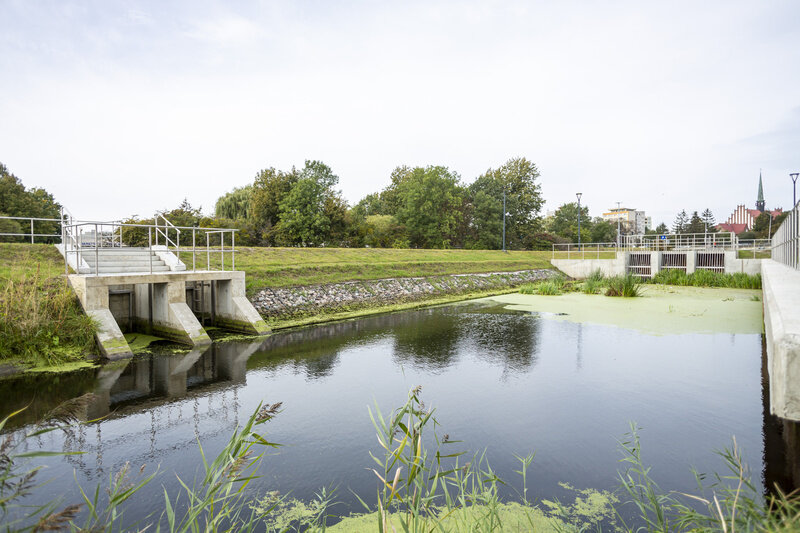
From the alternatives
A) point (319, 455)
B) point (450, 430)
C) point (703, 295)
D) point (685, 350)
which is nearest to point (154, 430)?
point (319, 455)

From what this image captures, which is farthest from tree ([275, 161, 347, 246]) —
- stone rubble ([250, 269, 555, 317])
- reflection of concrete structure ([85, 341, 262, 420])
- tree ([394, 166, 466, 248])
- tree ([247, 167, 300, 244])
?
reflection of concrete structure ([85, 341, 262, 420])

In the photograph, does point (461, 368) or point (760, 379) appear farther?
point (461, 368)

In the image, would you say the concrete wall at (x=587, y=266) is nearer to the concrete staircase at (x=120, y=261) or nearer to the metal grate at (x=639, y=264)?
the metal grate at (x=639, y=264)

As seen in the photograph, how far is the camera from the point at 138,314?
11.6 m

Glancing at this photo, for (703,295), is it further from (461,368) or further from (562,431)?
(562,431)

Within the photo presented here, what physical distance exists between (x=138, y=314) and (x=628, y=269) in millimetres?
26594

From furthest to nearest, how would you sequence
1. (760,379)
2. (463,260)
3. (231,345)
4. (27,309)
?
(463,260) < (231,345) < (27,309) < (760,379)

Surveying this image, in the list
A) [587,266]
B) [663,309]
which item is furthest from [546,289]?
[587,266]

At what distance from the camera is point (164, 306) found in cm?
1075

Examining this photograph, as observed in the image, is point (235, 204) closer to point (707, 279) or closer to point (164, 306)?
point (164, 306)

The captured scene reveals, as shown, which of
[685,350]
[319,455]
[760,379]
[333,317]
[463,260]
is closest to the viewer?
[319,455]

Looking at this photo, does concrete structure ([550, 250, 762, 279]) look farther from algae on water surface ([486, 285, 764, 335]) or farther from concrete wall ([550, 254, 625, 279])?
algae on water surface ([486, 285, 764, 335])

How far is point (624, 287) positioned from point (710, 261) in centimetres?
1092

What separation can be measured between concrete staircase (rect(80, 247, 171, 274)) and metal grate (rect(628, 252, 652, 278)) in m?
26.0
